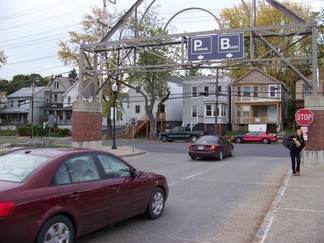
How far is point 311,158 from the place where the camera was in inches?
637

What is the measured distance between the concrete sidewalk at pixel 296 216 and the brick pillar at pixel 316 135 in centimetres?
501

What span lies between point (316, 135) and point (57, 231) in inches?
546

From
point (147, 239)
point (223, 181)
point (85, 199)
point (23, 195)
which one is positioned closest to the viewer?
point (23, 195)

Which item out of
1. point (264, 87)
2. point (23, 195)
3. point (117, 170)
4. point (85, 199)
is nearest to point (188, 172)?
point (117, 170)

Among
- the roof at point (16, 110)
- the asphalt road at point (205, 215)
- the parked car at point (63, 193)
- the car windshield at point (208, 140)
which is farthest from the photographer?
the roof at point (16, 110)

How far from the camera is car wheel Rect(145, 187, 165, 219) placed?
7.06 m

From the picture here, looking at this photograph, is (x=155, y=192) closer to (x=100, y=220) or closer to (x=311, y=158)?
(x=100, y=220)

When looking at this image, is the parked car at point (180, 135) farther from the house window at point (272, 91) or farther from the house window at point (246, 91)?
the house window at point (272, 91)

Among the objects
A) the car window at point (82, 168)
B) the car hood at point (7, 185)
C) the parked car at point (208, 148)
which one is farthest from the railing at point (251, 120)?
the car hood at point (7, 185)

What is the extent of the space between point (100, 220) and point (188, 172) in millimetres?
9653

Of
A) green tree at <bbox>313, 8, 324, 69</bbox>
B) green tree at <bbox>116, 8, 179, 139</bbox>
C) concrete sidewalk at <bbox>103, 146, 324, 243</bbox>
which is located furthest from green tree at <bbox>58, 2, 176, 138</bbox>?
concrete sidewalk at <bbox>103, 146, 324, 243</bbox>

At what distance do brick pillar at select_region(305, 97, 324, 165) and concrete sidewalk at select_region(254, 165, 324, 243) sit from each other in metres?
5.01

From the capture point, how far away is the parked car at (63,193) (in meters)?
4.45

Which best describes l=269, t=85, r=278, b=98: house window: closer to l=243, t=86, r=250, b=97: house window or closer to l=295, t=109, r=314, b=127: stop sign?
l=243, t=86, r=250, b=97: house window
